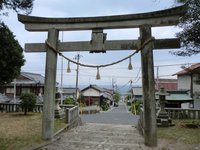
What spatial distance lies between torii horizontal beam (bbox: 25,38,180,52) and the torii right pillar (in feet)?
1.02

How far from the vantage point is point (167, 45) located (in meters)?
9.62

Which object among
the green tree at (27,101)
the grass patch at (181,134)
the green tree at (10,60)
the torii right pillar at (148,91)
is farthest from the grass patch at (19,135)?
the green tree at (10,60)

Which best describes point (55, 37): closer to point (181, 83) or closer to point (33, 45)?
point (33, 45)

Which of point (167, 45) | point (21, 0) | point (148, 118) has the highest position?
point (21, 0)

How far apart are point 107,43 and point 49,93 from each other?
2614 millimetres

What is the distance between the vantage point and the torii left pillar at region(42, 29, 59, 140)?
10.0m

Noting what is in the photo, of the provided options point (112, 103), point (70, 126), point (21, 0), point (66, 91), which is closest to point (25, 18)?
point (21, 0)

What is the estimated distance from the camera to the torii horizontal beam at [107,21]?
963 centimetres

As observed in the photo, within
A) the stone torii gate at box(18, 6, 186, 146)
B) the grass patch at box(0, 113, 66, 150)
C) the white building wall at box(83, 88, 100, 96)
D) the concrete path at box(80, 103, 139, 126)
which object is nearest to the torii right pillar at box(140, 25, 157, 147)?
the stone torii gate at box(18, 6, 186, 146)

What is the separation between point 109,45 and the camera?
9.99m

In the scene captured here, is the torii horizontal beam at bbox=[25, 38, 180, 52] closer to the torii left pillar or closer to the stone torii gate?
the stone torii gate

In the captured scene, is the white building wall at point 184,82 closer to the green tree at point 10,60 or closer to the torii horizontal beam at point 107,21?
the green tree at point 10,60

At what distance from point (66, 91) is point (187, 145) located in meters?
65.1

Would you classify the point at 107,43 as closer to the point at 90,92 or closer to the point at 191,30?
the point at 191,30
